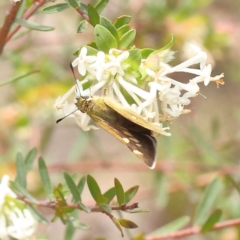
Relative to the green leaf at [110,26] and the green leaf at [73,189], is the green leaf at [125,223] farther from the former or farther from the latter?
the green leaf at [110,26]

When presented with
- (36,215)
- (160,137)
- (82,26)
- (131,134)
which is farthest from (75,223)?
(160,137)

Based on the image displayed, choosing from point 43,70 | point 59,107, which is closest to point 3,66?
point 43,70

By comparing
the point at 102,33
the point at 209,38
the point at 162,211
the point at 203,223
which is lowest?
the point at 162,211

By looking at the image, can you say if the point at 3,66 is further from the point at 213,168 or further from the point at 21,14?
the point at 21,14

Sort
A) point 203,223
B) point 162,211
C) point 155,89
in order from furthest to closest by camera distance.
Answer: point 162,211 < point 203,223 < point 155,89

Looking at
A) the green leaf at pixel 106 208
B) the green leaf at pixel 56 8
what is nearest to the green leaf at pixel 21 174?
the green leaf at pixel 106 208

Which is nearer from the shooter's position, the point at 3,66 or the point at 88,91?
the point at 88,91

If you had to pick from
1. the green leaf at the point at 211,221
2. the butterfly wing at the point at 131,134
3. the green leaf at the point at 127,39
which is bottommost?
the green leaf at the point at 211,221
